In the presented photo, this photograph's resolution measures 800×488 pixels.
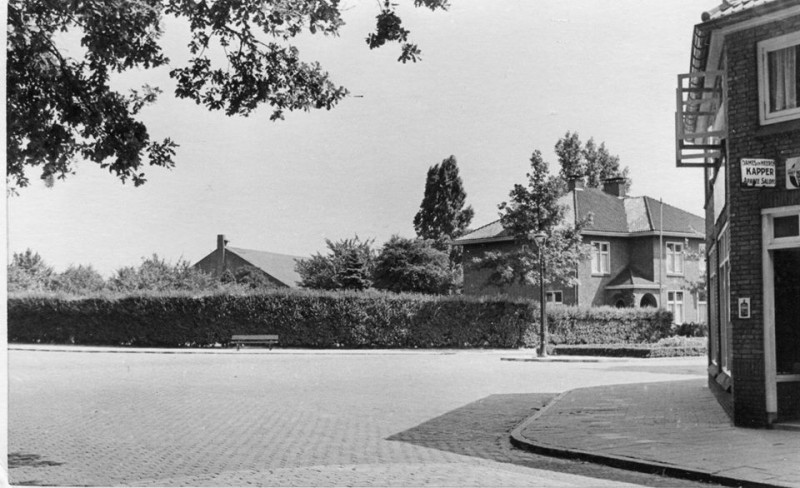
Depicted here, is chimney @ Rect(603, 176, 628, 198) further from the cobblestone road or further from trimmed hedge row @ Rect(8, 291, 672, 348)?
the cobblestone road

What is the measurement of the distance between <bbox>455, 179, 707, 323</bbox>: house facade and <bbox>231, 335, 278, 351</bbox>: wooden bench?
12.4 metres

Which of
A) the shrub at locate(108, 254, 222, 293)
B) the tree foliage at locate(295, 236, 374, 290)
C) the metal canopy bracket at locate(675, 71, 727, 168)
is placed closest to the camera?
the metal canopy bracket at locate(675, 71, 727, 168)

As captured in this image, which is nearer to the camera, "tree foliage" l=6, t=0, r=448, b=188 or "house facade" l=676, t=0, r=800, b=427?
"tree foliage" l=6, t=0, r=448, b=188

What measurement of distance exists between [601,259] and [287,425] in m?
37.4

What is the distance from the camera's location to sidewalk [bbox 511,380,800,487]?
8406mm

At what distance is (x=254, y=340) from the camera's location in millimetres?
38938

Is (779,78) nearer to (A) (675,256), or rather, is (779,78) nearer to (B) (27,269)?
(B) (27,269)

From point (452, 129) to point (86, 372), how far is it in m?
16.8

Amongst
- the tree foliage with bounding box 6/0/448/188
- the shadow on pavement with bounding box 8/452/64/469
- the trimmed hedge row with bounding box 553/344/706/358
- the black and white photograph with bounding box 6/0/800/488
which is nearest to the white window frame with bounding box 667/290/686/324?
the trimmed hedge row with bounding box 553/344/706/358

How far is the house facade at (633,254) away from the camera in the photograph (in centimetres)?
4622

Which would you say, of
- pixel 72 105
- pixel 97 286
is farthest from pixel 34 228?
pixel 97 286

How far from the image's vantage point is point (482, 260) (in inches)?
1590

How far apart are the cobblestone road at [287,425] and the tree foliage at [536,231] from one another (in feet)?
43.6

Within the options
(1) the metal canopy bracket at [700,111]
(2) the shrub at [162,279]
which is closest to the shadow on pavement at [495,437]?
(1) the metal canopy bracket at [700,111]
